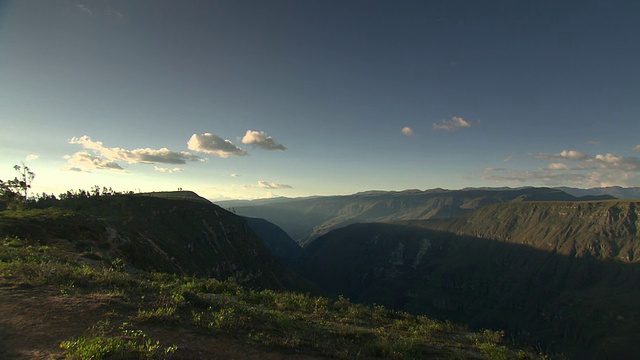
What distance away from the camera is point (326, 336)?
1477 centimetres

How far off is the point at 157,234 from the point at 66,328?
3431 inches

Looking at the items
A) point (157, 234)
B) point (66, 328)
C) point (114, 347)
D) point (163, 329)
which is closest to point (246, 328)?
point (163, 329)

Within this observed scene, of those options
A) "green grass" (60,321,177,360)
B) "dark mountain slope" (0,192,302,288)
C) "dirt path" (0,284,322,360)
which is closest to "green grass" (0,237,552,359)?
"green grass" (60,321,177,360)

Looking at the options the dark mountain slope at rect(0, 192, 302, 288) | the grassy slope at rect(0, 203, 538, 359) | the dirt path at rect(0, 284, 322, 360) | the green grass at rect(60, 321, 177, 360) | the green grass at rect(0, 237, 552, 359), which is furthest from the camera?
the dark mountain slope at rect(0, 192, 302, 288)

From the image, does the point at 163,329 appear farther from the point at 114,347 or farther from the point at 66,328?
the point at 66,328

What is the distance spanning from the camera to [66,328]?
10.9m

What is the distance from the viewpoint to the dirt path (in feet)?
31.4

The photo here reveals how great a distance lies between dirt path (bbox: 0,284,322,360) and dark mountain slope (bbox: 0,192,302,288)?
67.8 ft

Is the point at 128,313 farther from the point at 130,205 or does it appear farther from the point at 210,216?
the point at 210,216

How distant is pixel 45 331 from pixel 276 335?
8.34 metres

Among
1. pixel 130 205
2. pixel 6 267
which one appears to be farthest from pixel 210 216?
pixel 6 267

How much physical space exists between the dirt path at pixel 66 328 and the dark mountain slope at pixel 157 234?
20.7 m

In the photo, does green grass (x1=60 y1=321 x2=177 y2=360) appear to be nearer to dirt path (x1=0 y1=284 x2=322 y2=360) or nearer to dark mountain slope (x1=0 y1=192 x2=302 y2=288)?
dirt path (x1=0 y1=284 x2=322 y2=360)

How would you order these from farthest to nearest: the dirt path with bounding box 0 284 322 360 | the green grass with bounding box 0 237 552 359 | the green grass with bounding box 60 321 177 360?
the green grass with bounding box 0 237 552 359 → the dirt path with bounding box 0 284 322 360 → the green grass with bounding box 60 321 177 360
